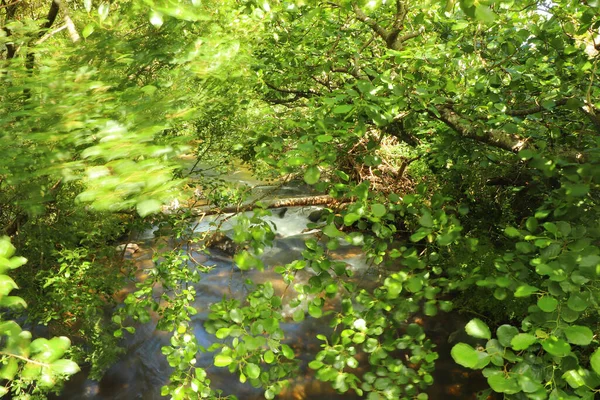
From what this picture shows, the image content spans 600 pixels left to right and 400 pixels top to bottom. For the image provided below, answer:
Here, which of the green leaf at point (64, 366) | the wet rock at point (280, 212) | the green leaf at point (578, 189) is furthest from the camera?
the wet rock at point (280, 212)

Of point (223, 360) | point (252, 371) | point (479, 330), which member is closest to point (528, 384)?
point (479, 330)

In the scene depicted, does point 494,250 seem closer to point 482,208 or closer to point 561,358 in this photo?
point 482,208

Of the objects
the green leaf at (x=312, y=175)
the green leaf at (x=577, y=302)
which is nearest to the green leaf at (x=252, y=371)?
the green leaf at (x=312, y=175)

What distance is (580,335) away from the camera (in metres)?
1.33

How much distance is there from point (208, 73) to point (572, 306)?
1664 mm

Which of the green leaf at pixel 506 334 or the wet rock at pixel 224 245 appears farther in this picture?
the wet rock at pixel 224 245

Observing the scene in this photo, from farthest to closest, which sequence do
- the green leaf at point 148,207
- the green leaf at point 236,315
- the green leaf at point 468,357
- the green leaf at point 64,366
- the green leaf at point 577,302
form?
the green leaf at point 236,315 → the green leaf at point 577,302 → the green leaf at point 468,357 → the green leaf at point 64,366 → the green leaf at point 148,207

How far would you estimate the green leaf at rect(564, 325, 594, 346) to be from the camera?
1.31m

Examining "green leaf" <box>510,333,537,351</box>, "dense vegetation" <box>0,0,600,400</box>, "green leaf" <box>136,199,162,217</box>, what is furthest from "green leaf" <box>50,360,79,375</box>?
"green leaf" <box>510,333,537,351</box>

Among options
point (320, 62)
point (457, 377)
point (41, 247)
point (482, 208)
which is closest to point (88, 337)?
point (41, 247)

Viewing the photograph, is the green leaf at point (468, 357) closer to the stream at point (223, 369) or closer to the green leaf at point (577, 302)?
the green leaf at point (577, 302)

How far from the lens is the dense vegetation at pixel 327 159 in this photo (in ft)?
4.36

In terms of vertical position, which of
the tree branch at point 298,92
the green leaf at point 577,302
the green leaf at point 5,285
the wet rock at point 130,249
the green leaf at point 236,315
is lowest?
the wet rock at point 130,249

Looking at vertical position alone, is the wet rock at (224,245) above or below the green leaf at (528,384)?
below
